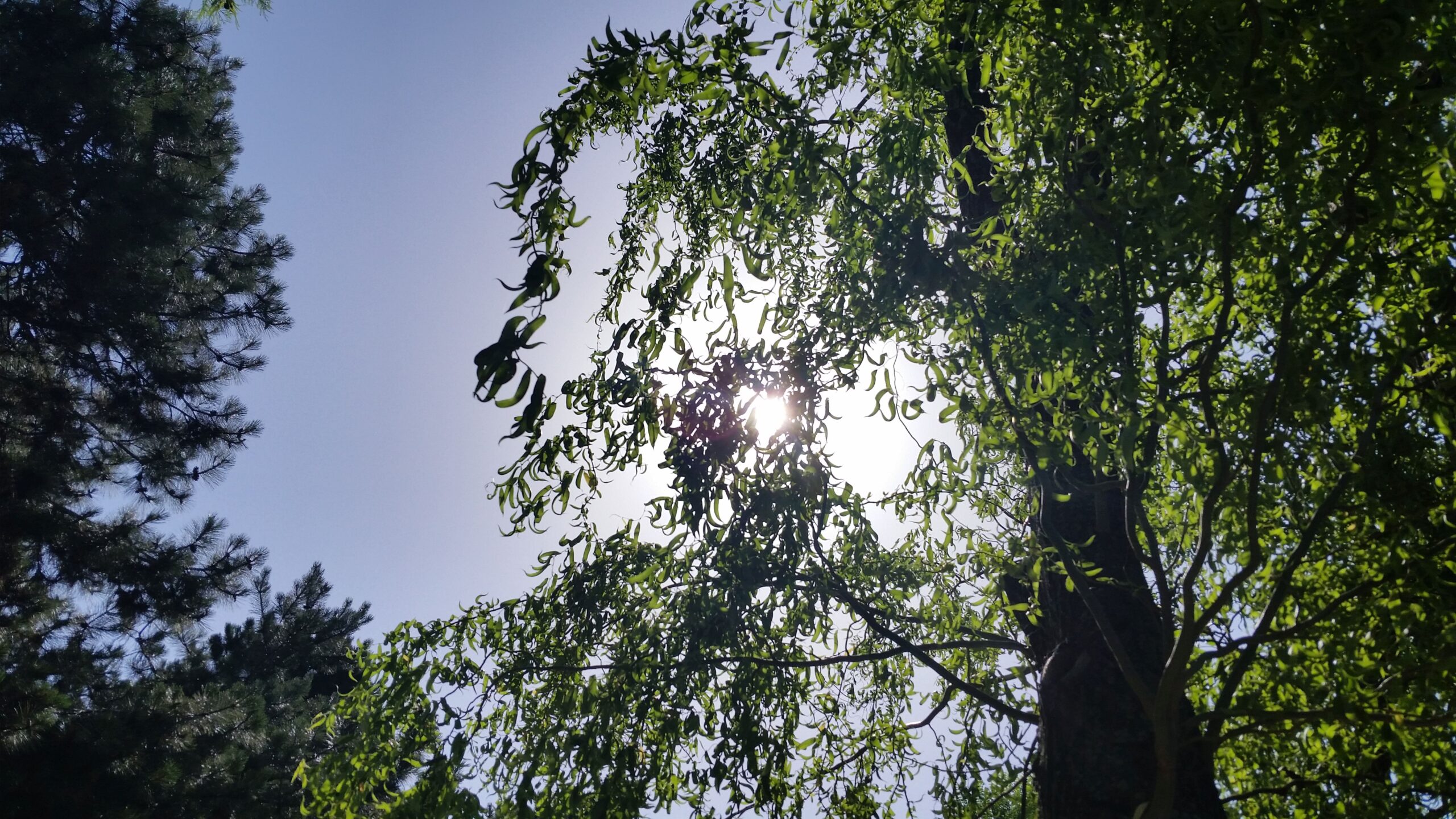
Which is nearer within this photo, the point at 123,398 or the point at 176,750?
the point at 176,750

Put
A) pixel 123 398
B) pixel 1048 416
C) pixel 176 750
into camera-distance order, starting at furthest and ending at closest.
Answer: pixel 123 398, pixel 176 750, pixel 1048 416

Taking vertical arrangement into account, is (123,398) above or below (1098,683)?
above

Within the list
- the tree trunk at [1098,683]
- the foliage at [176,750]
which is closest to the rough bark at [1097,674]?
the tree trunk at [1098,683]

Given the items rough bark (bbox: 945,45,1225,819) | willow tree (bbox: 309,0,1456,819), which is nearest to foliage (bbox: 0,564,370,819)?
willow tree (bbox: 309,0,1456,819)

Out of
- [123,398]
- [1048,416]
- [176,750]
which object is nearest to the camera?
[1048,416]

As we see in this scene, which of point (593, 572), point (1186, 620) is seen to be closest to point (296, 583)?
point (593, 572)

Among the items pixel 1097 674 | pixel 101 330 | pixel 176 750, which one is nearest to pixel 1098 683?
pixel 1097 674

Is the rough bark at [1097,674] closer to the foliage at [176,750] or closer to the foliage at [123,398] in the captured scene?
the foliage at [176,750]

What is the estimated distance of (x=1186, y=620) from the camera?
2.71m

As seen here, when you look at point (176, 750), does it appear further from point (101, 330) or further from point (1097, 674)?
point (1097, 674)

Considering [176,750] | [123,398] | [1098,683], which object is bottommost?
[1098,683]

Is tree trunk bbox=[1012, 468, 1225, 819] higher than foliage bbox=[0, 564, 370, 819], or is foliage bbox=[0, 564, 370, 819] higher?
foliage bbox=[0, 564, 370, 819]

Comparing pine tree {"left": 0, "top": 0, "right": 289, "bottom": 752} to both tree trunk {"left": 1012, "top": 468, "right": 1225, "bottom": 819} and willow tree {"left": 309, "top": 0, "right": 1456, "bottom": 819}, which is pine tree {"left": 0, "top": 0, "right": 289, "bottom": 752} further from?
tree trunk {"left": 1012, "top": 468, "right": 1225, "bottom": 819}

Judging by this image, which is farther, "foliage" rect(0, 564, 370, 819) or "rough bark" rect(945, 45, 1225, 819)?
"foliage" rect(0, 564, 370, 819)
